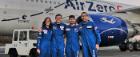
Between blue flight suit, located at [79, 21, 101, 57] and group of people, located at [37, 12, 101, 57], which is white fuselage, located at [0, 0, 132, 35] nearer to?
group of people, located at [37, 12, 101, 57]

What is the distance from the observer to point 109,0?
29.8 metres

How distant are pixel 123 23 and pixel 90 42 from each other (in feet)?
29.0

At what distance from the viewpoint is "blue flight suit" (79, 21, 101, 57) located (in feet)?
30.2

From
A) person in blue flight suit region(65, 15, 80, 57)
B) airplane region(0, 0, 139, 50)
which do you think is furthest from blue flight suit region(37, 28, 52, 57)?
airplane region(0, 0, 139, 50)

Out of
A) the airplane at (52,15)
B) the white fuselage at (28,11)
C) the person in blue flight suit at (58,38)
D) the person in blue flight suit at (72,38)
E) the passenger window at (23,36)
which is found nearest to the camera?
the person in blue flight suit at (72,38)

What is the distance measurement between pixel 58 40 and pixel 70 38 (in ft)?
0.91

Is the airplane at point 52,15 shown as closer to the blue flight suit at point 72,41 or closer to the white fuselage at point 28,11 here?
the white fuselage at point 28,11

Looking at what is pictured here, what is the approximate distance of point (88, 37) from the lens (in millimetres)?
9273

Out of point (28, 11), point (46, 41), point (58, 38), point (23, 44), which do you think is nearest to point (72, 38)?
point (58, 38)

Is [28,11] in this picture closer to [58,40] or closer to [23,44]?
[23,44]

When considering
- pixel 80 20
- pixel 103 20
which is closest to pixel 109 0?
pixel 103 20

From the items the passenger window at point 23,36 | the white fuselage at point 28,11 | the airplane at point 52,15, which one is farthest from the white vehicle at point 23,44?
the white fuselage at point 28,11

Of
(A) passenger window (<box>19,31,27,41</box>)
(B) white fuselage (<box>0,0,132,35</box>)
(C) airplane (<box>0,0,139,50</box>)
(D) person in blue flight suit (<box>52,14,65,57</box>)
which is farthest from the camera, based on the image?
(B) white fuselage (<box>0,0,132,35</box>)

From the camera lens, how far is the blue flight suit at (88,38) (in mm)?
9219
